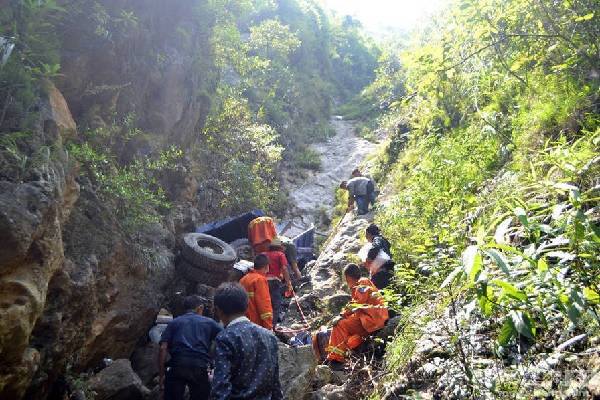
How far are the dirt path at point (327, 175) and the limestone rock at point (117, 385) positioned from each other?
6957 mm

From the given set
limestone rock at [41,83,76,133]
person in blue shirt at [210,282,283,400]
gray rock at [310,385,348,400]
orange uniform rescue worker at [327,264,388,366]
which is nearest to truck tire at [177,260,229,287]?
orange uniform rescue worker at [327,264,388,366]

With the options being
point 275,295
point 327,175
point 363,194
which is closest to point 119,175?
point 275,295

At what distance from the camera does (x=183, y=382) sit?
13.1ft

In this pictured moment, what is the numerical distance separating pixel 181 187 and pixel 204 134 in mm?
2489

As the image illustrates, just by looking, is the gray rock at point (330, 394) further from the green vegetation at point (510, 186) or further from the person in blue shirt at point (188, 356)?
the person in blue shirt at point (188, 356)

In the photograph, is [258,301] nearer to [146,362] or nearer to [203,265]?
[146,362]

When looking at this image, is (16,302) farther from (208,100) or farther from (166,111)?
(208,100)

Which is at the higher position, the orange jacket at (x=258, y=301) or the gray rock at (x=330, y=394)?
the orange jacket at (x=258, y=301)

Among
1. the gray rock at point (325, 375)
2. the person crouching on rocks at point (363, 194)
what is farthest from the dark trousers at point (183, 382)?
the person crouching on rocks at point (363, 194)

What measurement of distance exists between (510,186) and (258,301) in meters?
3.18

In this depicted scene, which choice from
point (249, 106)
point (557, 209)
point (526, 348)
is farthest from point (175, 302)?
point (249, 106)

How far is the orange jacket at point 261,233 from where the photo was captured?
8156 mm

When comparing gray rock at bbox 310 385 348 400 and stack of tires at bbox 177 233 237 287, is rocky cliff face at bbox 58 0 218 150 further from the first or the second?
gray rock at bbox 310 385 348 400

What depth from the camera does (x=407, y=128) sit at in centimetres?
1215
